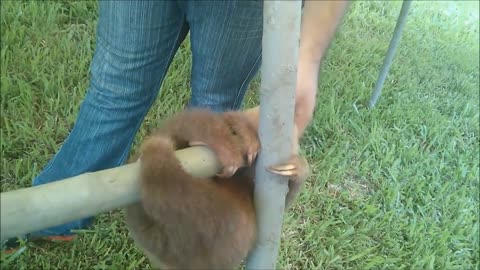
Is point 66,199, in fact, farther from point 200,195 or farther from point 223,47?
point 223,47

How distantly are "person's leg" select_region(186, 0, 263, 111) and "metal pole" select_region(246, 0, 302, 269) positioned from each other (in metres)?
0.58

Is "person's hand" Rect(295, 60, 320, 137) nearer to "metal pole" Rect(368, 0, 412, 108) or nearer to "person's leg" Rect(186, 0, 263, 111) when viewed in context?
"person's leg" Rect(186, 0, 263, 111)

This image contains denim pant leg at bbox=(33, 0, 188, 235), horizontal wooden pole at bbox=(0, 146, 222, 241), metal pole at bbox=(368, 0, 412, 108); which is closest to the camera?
horizontal wooden pole at bbox=(0, 146, 222, 241)

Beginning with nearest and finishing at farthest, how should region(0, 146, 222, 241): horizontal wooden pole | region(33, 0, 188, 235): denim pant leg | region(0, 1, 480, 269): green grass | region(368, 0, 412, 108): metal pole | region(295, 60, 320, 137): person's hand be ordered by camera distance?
region(0, 146, 222, 241): horizontal wooden pole, region(295, 60, 320, 137): person's hand, region(33, 0, 188, 235): denim pant leg, region(0, 1, 480, 269): green grass, region(368, 0, 412, 108): metal pole

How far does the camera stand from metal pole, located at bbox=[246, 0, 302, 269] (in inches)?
25.3

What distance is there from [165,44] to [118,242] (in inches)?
24.3

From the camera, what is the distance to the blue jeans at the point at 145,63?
1236 millimetres

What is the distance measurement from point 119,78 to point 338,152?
125 cm

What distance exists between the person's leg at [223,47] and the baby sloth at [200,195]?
20.2 inches

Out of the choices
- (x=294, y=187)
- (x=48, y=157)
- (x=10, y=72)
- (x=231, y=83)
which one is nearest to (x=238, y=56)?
(x=231, y=83)

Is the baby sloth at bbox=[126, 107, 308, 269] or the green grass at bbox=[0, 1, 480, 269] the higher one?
the baby sloth at bbox=[126, 107, 308, 269]

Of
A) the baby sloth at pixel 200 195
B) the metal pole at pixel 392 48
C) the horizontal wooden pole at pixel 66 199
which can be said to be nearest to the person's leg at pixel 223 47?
the baby sloth at pixel 200 195

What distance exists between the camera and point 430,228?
2.10 metres

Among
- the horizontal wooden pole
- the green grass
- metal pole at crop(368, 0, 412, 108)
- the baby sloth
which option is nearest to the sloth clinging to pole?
the green grass
